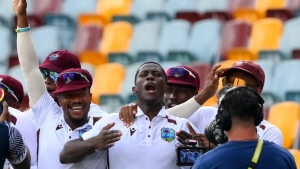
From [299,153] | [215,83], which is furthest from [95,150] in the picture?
[299,153]

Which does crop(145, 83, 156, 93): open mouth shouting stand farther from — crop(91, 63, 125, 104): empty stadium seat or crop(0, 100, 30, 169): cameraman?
crop(91, 63, 125, 104): empty stadium seat

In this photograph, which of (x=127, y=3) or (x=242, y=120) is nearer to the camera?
(x=242, y=120)

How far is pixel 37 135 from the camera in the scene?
18.2ft

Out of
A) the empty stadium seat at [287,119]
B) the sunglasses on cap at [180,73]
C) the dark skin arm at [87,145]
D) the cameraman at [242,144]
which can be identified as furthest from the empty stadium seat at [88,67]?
the cameraman at [242,144]

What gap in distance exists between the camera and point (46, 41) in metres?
11.4

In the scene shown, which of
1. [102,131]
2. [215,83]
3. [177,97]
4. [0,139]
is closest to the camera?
[0,139]

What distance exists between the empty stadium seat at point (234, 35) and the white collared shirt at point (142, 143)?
5.62 m

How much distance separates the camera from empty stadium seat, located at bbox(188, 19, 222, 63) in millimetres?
10789

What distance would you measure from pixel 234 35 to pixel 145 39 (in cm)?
111

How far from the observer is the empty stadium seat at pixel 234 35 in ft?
35.1

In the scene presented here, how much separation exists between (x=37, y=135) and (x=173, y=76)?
1.09 meters

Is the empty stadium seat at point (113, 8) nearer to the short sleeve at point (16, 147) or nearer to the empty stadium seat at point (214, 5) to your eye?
the empty stadium seat at point (214, 5)

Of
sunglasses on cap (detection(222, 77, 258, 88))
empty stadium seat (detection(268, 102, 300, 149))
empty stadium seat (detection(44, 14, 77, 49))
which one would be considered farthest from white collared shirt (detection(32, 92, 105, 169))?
empty stadium seat (detection(44, 14, 77, 49))

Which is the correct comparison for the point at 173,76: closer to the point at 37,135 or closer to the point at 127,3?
the point at 37,135
